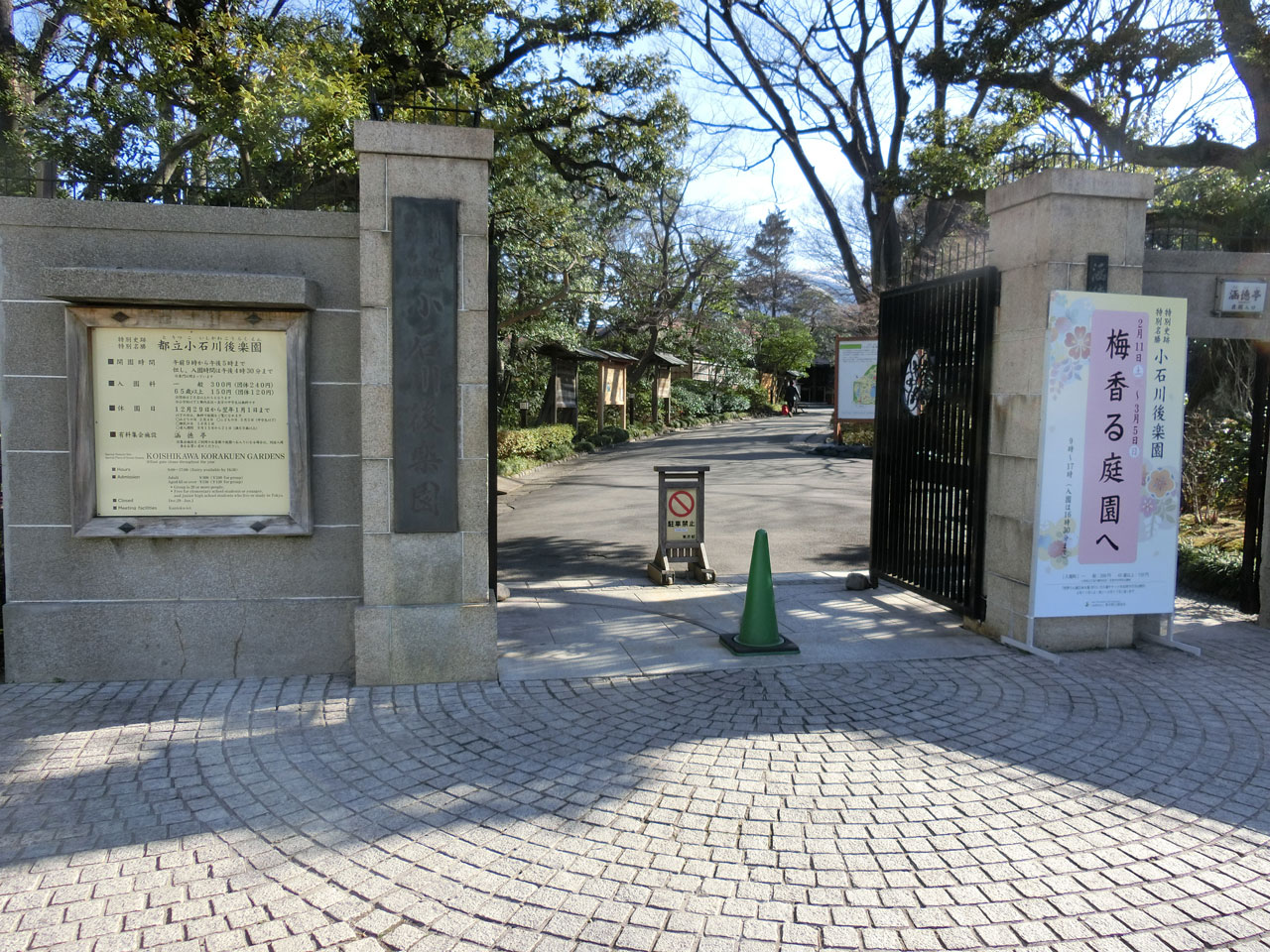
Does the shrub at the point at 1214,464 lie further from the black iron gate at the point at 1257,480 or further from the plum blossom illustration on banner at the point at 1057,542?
the plum blossom illustration on banner at the point at 1057,542

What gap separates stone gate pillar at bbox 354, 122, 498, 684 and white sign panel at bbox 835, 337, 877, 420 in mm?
16367

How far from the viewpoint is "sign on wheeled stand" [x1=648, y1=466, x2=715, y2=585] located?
843 centimetres

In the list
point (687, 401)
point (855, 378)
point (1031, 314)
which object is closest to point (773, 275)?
point (687, 401)

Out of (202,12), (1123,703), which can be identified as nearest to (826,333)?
(202,12)

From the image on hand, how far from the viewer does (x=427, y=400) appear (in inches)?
203

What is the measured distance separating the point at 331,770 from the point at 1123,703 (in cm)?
442

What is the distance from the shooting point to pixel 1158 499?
613 centimetres

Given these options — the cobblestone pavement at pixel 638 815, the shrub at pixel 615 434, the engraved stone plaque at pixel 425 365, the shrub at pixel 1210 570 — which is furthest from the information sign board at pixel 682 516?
the shrub at pixel 615 434

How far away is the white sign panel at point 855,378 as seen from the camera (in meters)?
20.4

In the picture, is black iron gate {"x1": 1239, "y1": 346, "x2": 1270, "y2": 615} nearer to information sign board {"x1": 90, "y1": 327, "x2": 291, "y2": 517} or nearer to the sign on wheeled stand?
the sign on wheeled stand

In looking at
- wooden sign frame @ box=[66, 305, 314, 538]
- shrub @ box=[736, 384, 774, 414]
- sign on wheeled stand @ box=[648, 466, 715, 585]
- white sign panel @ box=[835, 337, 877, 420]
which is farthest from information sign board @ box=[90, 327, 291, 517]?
shrub @ box=[736, 384, 774, 414]

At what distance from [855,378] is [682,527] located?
13.4 meters

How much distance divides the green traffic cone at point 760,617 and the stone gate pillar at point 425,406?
1.80 meters

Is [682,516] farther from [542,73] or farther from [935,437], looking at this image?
[542,73]
